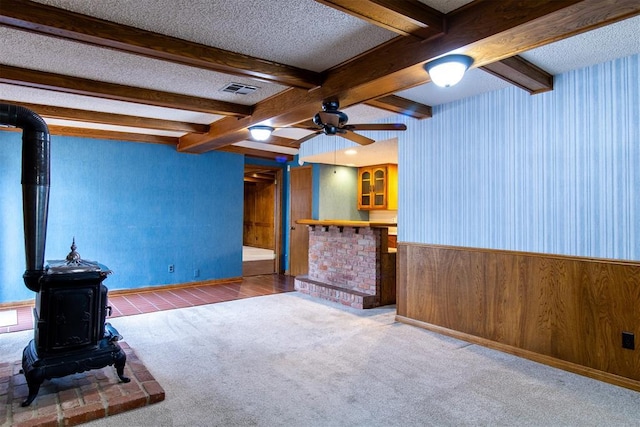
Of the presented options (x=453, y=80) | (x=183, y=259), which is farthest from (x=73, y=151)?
(x=453, y=80)

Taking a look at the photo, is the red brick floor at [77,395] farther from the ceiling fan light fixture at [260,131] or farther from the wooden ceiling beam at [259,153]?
the wooden ceiling beam at [259,153]

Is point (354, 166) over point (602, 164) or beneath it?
over

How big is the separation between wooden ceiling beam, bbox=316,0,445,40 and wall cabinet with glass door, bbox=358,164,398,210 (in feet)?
14.5

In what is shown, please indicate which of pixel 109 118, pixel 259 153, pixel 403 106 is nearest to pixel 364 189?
pixel 259 153

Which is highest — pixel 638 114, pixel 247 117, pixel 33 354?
pixel 247 117

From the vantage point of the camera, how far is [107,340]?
110 inches

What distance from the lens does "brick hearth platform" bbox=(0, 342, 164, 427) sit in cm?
223

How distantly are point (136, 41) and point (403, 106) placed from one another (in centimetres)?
245

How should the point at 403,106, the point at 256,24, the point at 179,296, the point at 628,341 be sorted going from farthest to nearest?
the point at 179,296, the point at 403,106, the point at 628,341, the point at 256,24

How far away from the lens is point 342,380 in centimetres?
283

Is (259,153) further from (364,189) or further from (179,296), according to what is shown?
(179,296)

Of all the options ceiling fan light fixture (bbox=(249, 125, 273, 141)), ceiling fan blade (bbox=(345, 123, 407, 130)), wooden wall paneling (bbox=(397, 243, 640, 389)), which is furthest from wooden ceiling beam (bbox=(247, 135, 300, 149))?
wooden wall paneling (bbox=(397, 243, 640, 389))

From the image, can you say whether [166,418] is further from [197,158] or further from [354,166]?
[354,166]

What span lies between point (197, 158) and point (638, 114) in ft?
17.9
